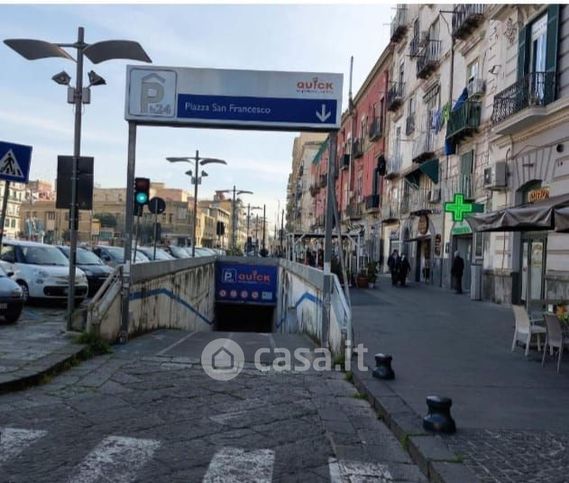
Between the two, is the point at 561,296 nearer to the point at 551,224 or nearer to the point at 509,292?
the point at 509,292

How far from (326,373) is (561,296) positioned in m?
8.58

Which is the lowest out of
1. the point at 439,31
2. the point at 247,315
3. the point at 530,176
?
the point at 247,315

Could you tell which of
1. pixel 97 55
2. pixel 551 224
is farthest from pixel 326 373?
pixel 97 55

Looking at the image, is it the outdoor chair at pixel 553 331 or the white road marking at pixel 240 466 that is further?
the outdoor chair at pixel 553 331

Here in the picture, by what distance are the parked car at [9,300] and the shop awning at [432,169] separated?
2070cm

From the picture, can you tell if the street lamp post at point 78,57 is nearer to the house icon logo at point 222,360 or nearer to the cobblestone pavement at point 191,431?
the house icon logo at point 222,360

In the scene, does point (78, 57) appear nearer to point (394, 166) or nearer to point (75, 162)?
Answer: point (75, 162)

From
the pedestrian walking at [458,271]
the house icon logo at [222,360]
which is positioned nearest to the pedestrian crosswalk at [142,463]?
the house icon logo at [222,360]

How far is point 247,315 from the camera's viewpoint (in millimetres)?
30781

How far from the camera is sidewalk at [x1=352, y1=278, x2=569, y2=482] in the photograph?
190 inches

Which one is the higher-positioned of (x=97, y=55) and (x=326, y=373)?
(x=97, y=55)

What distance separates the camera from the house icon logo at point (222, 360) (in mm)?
8438

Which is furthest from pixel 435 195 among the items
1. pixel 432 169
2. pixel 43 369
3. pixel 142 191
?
pixel 43 369

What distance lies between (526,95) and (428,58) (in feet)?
43.2
